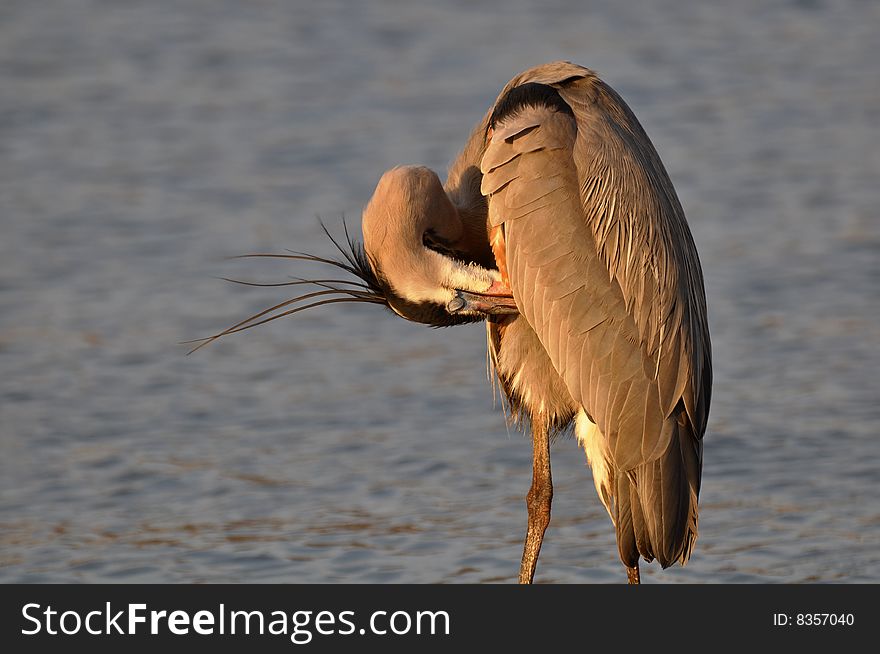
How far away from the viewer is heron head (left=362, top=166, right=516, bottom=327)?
5.21m

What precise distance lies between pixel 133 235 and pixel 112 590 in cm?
393

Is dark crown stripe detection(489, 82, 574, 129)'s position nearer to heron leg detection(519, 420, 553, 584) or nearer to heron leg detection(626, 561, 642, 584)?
heron leg detection(519, 420, 553, 584)

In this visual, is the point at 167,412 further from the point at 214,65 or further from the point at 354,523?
the point at 214,65

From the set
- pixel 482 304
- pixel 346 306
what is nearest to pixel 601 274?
pixel 482 304

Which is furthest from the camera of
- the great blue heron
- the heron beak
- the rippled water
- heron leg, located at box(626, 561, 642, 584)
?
the rippled water

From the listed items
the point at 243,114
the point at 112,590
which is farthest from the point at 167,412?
the point at 243,114

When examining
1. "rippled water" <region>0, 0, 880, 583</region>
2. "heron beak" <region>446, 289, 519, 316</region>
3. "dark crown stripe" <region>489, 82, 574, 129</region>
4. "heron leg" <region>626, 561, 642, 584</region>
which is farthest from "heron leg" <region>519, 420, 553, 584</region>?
"dark crown stripe" <region>489, 82, 574, 129</region>

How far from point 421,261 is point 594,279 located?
59cm

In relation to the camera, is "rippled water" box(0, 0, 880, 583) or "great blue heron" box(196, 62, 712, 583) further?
"rippled water" box(0, 0, 880, 583)

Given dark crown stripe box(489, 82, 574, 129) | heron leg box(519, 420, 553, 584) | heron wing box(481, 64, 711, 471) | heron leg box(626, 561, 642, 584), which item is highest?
dark crown stripe box(489, 82, 574, 129)

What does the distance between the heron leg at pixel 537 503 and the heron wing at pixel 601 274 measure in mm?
668

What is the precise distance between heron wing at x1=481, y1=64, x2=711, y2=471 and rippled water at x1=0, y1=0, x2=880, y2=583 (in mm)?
1157

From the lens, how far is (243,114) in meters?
11.1

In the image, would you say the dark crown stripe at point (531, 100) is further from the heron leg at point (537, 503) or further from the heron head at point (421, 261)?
the heron leg at point (537, 503)
